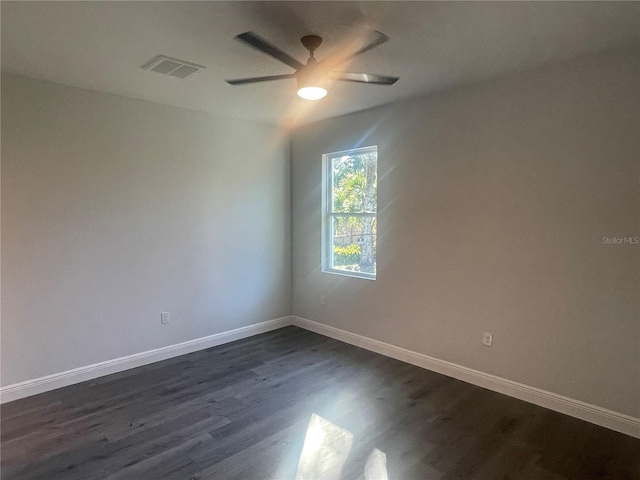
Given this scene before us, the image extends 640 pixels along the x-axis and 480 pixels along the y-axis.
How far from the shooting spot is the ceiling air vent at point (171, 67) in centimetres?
271

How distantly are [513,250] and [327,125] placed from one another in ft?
8.09

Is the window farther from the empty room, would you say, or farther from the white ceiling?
the white ceiling

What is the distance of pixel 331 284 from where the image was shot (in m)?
4.57

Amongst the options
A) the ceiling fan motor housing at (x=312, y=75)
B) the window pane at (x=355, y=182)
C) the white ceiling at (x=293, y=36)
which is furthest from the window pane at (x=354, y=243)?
the ceiling fan motor housing at (x=312, y=75)

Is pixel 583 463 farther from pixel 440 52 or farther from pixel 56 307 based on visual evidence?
pixel 56 307

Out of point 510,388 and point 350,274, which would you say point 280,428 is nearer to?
point 510,388

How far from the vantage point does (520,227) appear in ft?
9.89

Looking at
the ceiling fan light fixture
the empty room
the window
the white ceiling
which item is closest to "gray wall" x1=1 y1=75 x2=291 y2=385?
the empty room

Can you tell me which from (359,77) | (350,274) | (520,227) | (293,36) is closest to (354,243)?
(350,274)

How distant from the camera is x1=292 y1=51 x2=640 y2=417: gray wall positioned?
2588 mm

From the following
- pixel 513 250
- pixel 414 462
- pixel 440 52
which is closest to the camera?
pixel 414 462

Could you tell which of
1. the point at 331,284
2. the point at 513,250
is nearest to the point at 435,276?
the point at 513,250

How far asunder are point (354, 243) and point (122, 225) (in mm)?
2385

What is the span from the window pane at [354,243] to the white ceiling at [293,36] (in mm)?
1553
